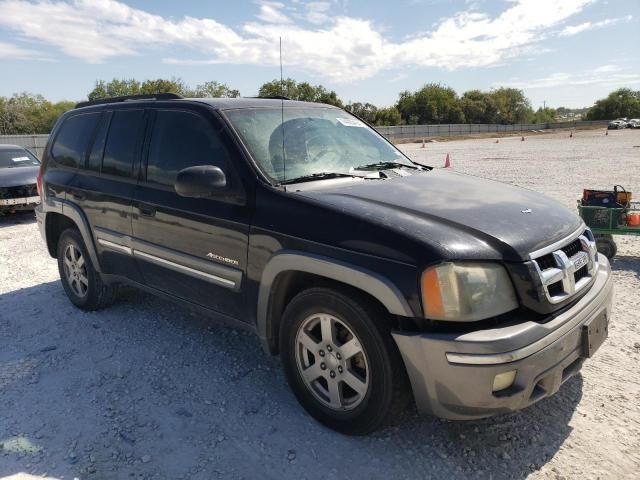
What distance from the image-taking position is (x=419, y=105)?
9062cm

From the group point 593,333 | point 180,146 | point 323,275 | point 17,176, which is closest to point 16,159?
point 17,176

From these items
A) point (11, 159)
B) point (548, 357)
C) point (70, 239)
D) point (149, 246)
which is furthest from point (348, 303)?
point (11, 159)

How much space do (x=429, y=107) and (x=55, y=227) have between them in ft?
296

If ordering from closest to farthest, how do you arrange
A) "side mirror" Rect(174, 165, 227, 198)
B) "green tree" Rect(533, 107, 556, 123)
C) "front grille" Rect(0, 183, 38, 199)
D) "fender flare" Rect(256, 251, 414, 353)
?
"fender flare" Rect(256, 251, 414, 353) < "side mirror" Rect(174, 165, 227, 198) < "front grille" Rect(0, 183, 38, 199) < "green tree" Rect(533, 107, 556, 123)

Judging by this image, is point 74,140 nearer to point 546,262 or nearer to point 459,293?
point 459,293

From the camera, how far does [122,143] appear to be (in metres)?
4.13

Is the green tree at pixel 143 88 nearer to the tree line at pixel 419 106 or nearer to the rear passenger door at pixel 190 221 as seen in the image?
the tree line at pixel 419 106

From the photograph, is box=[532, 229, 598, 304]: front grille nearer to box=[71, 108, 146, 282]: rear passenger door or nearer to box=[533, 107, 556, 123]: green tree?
box=[71, 108, 146, 282]: rear passenger door

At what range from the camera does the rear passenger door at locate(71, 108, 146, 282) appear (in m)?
4.00

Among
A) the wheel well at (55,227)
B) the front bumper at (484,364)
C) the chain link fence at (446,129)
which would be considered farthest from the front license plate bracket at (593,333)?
the chain link fence at (446,129)

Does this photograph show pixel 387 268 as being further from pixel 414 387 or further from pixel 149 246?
pixel 149 246

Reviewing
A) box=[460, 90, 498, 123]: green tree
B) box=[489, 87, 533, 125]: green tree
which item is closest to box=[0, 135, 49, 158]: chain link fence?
box=[460, 90, 498, 123]: green tree

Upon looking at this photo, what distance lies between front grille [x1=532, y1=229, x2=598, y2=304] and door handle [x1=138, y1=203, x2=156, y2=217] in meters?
2.64

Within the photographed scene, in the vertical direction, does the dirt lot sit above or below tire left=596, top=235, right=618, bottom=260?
below
